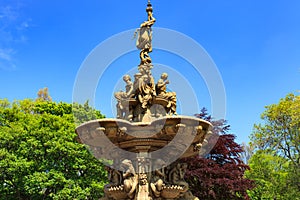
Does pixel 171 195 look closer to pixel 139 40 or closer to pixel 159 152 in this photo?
pixel 159 152

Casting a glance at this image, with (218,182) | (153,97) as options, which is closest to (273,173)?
(218,182)

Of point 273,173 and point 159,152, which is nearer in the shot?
point 159,152

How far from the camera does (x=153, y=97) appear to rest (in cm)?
809

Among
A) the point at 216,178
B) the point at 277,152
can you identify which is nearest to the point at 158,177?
the point at 216,178

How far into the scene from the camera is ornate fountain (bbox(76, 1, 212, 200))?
23.3 feet

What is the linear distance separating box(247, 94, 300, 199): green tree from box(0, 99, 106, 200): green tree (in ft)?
37.9

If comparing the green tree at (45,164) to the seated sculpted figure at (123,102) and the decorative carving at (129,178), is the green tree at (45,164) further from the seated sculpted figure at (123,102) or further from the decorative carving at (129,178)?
the decorative carving at (129,178)

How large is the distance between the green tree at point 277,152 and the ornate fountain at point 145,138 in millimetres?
15445

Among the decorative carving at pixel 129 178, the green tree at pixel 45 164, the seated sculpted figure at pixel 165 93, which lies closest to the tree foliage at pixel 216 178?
the green tree at pixel 45 164

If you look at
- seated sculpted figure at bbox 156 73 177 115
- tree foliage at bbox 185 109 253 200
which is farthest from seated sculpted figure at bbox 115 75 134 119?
tree foliage at bbox 185 109 253 200

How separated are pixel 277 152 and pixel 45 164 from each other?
15.8 metres

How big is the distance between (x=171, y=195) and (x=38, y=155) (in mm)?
13532

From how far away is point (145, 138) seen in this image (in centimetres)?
746

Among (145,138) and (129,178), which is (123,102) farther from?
(129,178)
